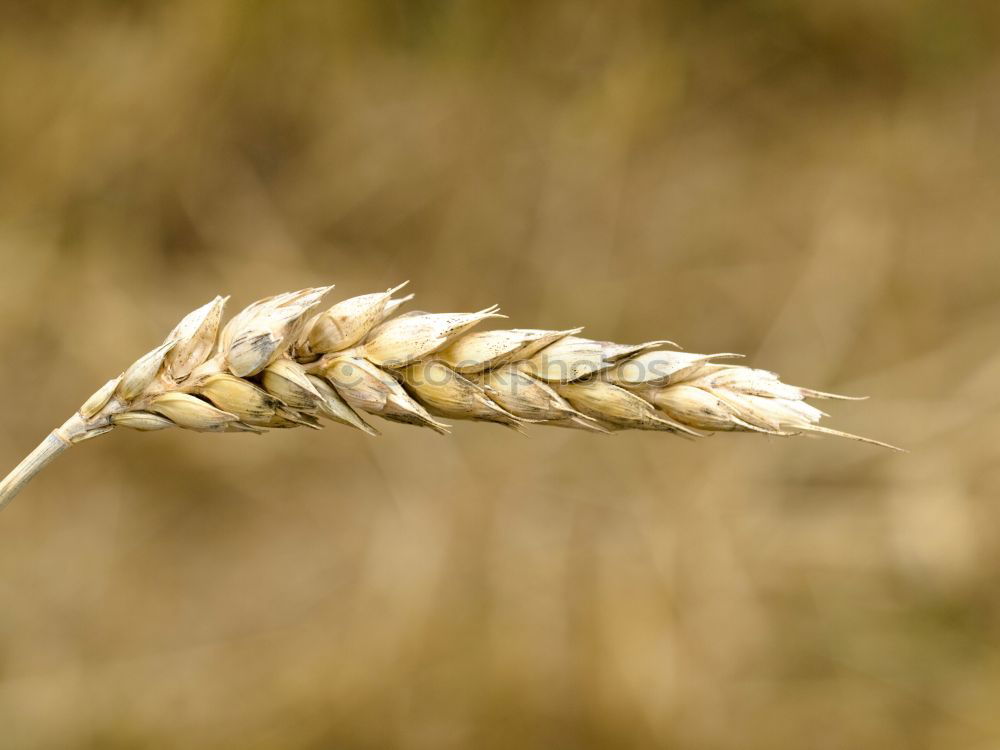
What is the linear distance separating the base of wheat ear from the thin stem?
6cm

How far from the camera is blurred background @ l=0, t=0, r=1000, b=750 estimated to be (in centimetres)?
193

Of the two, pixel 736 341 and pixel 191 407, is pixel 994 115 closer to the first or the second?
pixel 736 341

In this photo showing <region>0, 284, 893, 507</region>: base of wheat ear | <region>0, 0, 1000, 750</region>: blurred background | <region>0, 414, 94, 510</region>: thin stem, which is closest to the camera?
<region>0, 414, 94, 510</region>: thin stem

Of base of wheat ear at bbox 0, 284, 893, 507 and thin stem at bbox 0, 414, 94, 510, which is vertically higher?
base of wheat ear at bbox 0, 284, 893, 507

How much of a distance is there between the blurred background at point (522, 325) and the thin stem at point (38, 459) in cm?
159

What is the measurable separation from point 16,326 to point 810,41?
245 centimetres

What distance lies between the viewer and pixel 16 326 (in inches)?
74.6

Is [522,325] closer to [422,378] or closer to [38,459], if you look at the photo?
[422,378]

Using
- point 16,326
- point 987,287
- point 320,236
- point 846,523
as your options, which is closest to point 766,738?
point 846,523

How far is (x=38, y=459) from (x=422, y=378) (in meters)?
0.31

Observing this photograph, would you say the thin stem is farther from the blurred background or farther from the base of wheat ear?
the blurred background

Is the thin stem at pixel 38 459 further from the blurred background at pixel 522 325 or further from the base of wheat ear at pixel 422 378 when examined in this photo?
the blurred background at pixel 522 325

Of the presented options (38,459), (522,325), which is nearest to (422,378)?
(38,459)

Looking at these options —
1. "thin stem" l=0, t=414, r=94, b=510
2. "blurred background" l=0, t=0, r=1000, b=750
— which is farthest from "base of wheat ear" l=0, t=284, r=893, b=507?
"blurred background" l=0, t=0, r=1000, b=750
